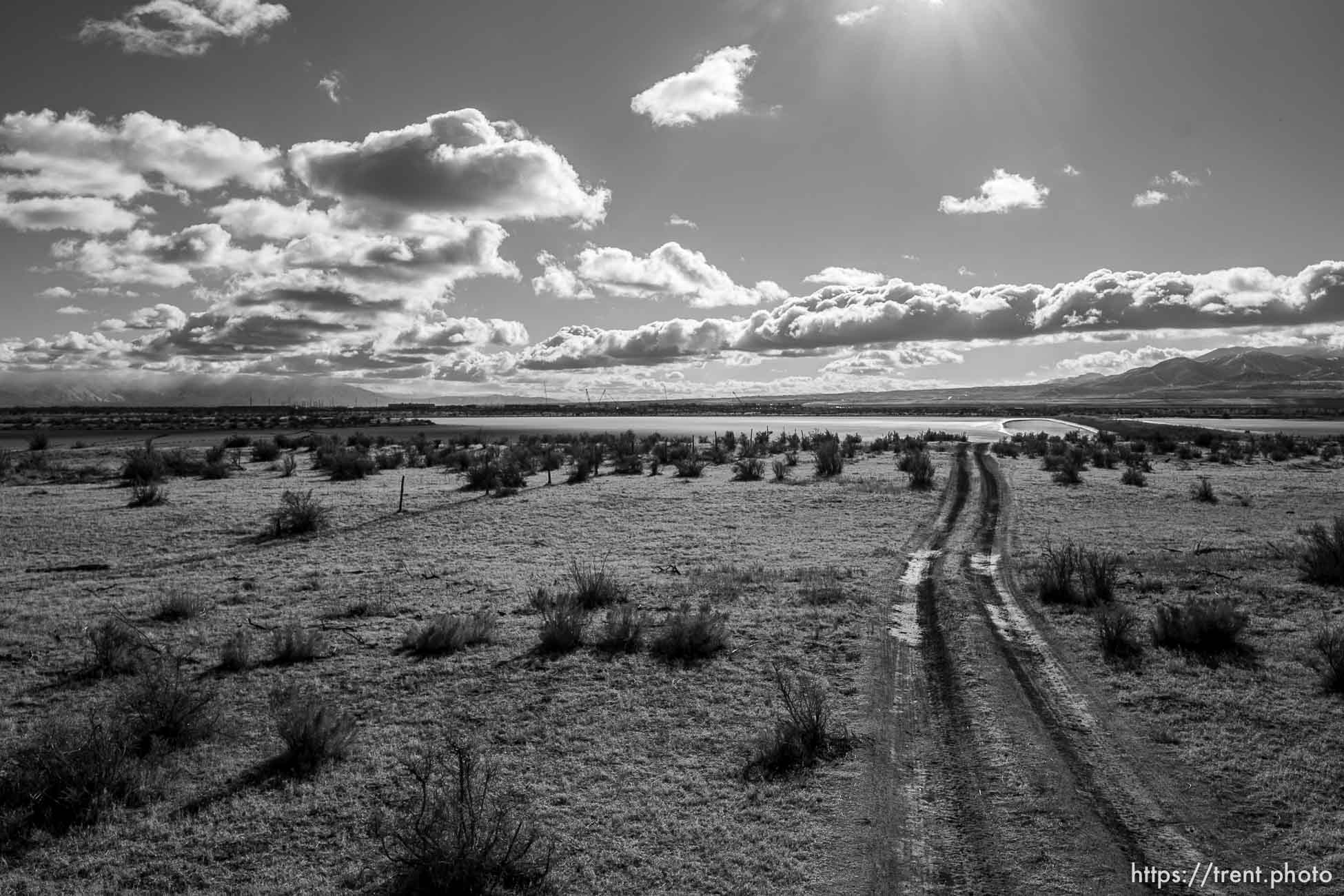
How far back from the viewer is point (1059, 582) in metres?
11.0

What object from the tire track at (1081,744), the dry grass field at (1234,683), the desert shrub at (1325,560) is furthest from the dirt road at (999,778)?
the desert shrub at (1325,560)

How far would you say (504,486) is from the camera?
81.6 ft

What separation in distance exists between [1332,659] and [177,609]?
46.6 feet

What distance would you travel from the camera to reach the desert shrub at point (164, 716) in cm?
624

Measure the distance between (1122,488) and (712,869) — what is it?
80.8 feet

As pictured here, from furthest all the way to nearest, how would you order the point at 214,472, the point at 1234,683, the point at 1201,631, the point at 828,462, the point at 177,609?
the point at 828,462 → the point at 214,472 → the point at 177,609 → the point at 1201,631 → the point at 1234,683

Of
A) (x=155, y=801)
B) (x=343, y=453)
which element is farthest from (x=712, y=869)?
(x=343, y=453)

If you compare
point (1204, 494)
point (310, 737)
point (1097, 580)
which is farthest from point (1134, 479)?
point (310, 737)

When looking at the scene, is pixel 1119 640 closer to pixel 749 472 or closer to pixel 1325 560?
pixel 1325 560

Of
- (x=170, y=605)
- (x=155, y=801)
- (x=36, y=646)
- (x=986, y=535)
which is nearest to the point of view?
(x=155, y=801)

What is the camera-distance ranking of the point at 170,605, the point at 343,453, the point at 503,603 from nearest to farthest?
the point at 170,605, the point at 503,603, the point at 343,453

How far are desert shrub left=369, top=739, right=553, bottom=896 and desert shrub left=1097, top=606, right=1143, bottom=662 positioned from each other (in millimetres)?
7103

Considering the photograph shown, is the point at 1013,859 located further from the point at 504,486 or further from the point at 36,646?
the point at 504,486

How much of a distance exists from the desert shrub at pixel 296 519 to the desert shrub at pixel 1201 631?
54.9ft
